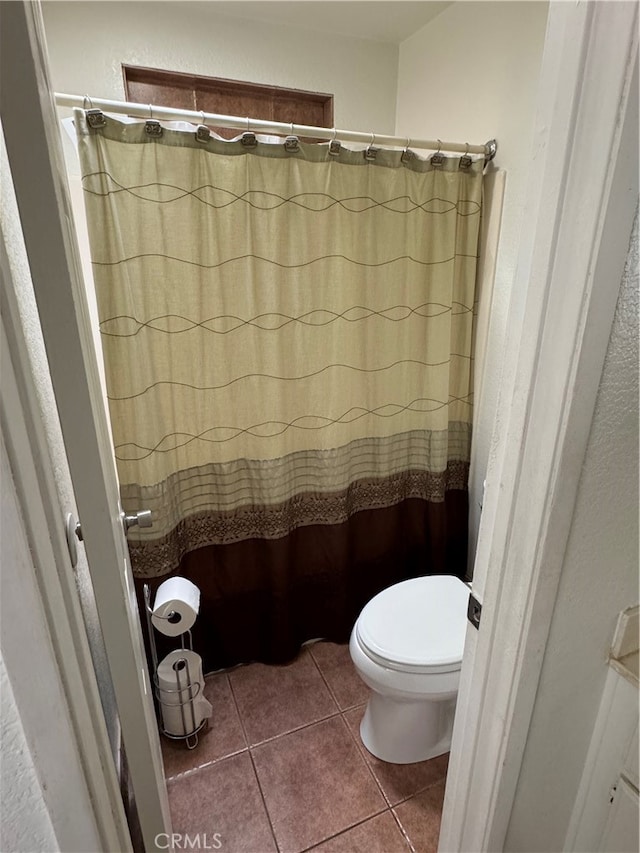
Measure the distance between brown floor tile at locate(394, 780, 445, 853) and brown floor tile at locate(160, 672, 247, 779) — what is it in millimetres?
545

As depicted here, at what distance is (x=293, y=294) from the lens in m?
1.53

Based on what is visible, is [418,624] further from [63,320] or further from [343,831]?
[63,320]

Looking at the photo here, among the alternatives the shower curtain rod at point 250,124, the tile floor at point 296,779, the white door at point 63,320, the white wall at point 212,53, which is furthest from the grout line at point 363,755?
the white wall at point 212,53

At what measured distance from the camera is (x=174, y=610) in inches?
53.2

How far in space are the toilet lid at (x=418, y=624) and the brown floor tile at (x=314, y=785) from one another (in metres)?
0.44

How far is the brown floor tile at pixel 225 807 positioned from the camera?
1.30m

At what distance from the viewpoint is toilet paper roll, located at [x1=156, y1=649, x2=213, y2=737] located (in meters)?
1.48

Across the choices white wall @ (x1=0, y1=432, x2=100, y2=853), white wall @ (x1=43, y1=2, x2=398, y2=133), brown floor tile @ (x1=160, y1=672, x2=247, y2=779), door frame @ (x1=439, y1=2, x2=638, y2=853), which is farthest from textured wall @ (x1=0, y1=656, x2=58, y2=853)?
white wall @ (x1=43, y1=2, x2=398, y2=133)

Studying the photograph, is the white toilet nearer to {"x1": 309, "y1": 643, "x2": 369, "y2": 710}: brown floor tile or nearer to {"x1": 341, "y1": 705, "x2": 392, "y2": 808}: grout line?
{"x1": 341, "y1": 705, "x2": 392, "y2": 808}: grout line

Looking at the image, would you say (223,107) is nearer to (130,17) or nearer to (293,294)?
(130,17)

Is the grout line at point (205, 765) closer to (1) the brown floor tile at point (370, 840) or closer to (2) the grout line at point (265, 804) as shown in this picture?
(2) the grout line at point (265, 804)

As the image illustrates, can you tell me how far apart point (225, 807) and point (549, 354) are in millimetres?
1553

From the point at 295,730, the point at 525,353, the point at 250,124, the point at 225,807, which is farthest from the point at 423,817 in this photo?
the point at 250,124

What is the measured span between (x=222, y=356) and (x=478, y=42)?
1.42 metres
